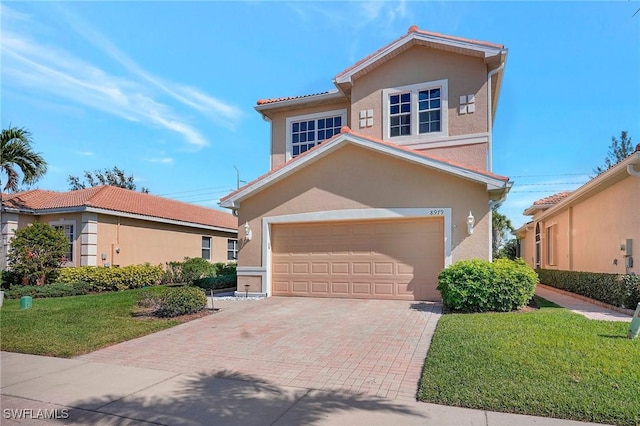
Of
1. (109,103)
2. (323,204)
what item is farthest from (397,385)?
(109,103)

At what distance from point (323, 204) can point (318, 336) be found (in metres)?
5.39

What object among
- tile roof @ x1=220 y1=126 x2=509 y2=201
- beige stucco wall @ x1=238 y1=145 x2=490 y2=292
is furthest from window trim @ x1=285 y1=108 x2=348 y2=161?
beige stucco wall @ x1=238 y1=145 x2=490 y2=292

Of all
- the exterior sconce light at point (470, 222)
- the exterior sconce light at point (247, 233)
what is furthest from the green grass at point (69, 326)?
the exterior sconce light at point (470, 222)

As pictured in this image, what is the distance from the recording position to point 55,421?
4.37 m

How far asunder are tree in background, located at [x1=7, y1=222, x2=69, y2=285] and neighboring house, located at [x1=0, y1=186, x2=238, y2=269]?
1.11 m

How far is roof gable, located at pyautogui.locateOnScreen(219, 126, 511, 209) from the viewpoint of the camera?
10.5 m

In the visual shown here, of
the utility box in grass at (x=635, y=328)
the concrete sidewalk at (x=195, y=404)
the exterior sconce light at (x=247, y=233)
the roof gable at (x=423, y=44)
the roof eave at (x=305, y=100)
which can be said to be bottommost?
the concrete sidewalk at (x=195, y=404)

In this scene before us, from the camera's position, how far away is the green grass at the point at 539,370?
4.26 metres

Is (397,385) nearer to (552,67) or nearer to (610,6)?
(610,6)

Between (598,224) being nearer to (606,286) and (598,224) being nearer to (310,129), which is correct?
(606,286)

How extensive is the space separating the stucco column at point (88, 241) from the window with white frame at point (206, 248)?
7.32 metres

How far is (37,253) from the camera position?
15680mm

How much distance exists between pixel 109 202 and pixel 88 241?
231 cm

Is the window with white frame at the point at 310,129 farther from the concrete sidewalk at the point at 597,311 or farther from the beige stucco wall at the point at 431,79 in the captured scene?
the concrete sidewalk at the point at 597,311
